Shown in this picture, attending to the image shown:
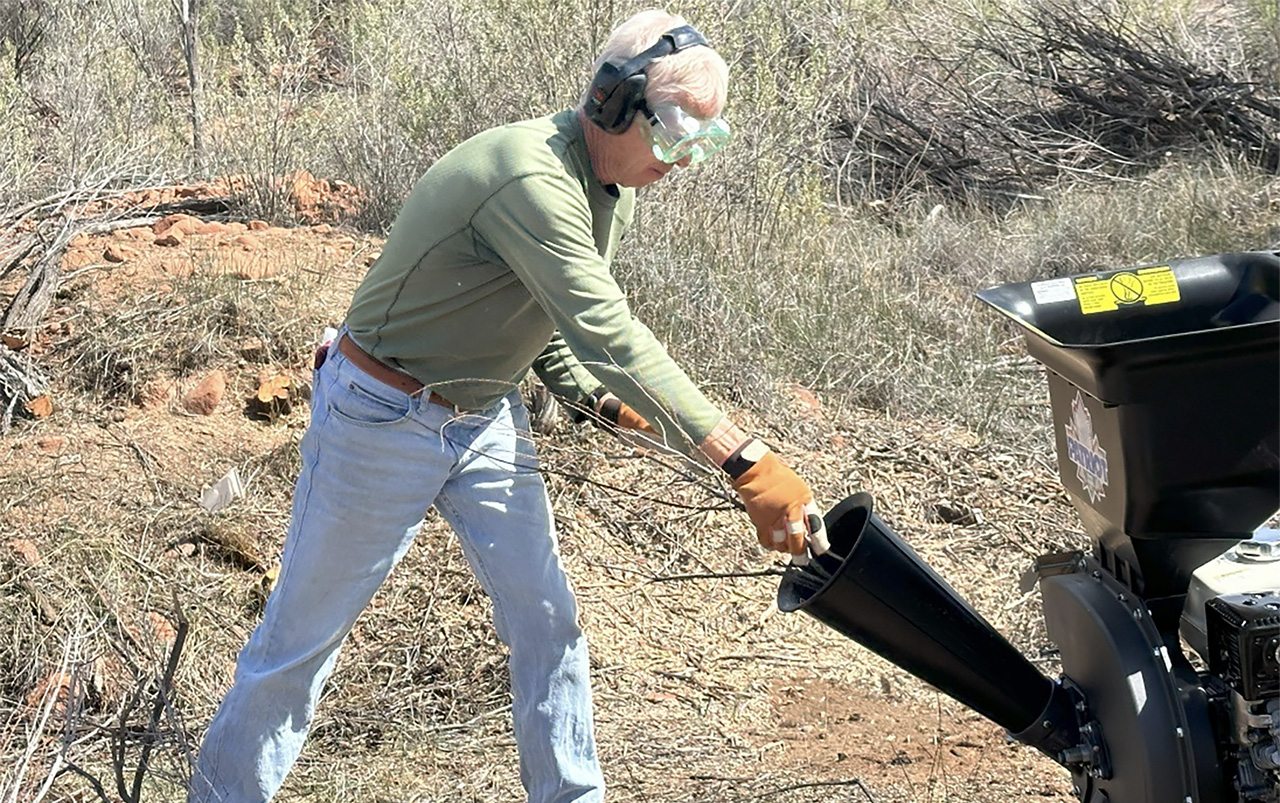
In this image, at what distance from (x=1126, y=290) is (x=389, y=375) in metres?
1.49

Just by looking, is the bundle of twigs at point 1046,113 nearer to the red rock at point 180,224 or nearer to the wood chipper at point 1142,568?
the red rock at point 180,224

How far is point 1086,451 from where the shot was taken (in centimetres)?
282

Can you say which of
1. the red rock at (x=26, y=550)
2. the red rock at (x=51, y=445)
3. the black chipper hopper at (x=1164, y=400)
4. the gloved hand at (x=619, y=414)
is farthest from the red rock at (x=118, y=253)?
the black chipper hopper at (x=1164, y=400)

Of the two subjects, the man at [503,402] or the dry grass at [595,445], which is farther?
the dry grass at [595,445]

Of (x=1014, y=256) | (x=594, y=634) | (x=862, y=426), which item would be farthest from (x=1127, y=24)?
(x=594, y=634)

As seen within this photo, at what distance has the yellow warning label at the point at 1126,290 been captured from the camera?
2.89 m

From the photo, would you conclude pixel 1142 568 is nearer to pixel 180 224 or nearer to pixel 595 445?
pixel 595 445

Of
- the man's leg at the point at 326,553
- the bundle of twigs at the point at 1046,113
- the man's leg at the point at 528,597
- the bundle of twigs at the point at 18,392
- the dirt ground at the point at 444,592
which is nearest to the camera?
the man's leg at the point at 326,553

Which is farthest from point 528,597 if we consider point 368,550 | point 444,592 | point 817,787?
point 444,592

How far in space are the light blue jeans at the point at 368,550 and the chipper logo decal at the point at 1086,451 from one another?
1.12 m

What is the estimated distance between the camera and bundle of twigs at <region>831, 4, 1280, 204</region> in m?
9.13

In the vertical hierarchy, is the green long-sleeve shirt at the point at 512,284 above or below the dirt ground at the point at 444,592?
above

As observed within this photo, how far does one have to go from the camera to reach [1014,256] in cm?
786

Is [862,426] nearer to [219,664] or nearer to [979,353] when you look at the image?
[979,353]
